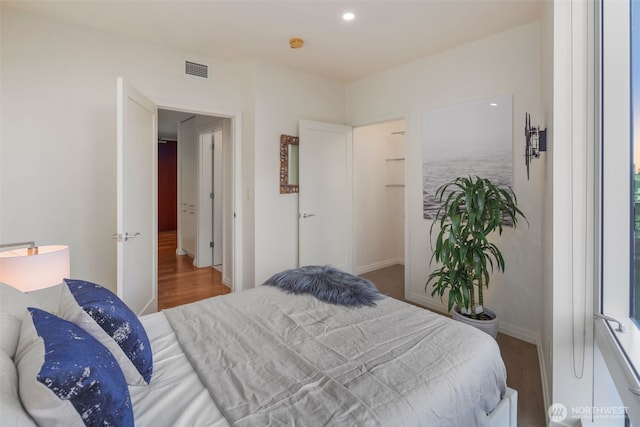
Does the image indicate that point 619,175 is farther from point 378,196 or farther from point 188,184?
point 188,184

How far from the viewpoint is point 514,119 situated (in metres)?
2.72

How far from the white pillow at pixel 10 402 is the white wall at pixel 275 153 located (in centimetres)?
269

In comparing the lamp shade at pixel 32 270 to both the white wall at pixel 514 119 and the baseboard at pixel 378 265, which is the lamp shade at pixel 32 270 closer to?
the white wall at pixel 514 119

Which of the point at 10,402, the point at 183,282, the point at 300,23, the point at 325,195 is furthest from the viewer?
the point at 183,282

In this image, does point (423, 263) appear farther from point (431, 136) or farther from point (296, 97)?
point (296, 97)

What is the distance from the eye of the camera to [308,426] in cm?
91

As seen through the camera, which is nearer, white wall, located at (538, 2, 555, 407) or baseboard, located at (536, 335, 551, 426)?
white wall, located at (538, 2, 555, 407)

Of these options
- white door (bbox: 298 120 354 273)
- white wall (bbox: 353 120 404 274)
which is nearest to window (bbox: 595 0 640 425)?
white door (bbox: 298 120 354 273)

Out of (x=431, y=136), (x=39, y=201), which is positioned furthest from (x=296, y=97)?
(x=39, y=201)

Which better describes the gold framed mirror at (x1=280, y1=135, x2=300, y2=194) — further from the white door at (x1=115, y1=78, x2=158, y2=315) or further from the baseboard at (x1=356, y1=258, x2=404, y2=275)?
the baseboard at (x1=356, y1=258, x2=404, y2=275)

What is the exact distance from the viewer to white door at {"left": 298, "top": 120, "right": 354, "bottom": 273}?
3789mm

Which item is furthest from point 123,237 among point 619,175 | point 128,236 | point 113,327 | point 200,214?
point 619,175

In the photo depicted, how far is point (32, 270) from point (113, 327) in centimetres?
83

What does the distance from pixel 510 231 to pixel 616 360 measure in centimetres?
170
